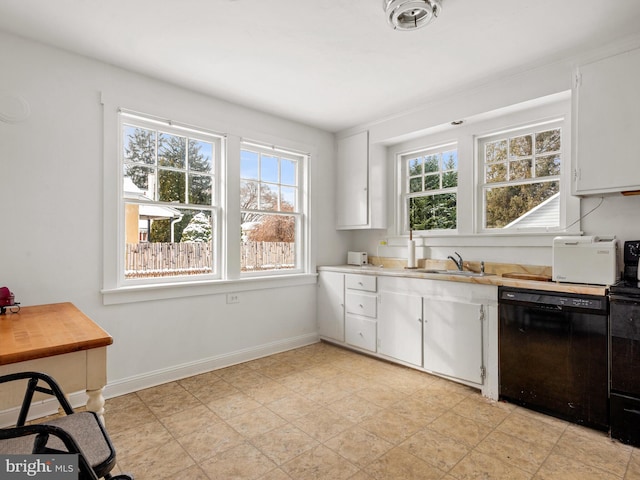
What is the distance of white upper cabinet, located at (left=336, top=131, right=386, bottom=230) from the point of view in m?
4.39

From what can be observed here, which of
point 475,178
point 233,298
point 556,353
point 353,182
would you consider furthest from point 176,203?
point 556,353

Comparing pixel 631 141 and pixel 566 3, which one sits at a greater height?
pixel 566 3

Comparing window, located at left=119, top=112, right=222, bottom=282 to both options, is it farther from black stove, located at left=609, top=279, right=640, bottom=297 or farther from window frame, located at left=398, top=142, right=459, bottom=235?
black stove, located at left=609, top=279, right=640, bottom=297

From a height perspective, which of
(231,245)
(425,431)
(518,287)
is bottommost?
(425,431)

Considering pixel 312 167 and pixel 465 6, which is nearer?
pixel 465 6

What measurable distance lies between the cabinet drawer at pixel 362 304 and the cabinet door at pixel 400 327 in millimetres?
90

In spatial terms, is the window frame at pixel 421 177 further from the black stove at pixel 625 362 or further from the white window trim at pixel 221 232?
the black stove at pixel 625 362

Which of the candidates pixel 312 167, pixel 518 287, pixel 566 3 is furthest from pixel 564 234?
pixel 312 167

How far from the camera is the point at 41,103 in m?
2.65

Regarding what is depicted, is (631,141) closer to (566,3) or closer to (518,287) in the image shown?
(566,3)

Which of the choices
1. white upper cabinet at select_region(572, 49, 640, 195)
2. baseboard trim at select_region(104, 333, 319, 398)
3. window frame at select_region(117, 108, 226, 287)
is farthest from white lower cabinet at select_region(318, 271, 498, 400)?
window frame at select_region(117, 108, 226, 287)

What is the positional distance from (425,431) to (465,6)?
275 centimetres

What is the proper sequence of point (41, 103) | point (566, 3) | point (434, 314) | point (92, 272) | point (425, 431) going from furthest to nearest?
point (434, 314) < point (92, 272) < point (41, 103) < point (425, 431) < point (566, 3)

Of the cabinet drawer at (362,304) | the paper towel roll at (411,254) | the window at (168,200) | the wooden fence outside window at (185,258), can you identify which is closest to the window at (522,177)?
the paper towel roll at (411,254)
